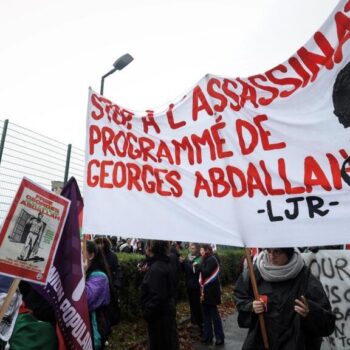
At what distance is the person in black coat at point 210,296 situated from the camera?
692cm

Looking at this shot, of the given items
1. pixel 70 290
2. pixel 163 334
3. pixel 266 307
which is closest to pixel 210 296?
pixel 163 334

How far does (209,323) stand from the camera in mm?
7035

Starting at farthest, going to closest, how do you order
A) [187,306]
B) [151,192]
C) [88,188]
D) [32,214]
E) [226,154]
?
[187,306], [88,188], [151,192], [226,154], [32,214]

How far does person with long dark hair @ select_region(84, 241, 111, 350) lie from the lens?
360 centimetres

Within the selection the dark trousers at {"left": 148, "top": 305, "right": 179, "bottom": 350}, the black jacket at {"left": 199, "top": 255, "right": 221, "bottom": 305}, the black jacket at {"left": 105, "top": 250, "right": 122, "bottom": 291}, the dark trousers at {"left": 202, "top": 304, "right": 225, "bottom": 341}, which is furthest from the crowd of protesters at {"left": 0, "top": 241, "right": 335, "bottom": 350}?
the dark trousers at {"left": 202, "top": 304, "right": 225, "bottom": 341}

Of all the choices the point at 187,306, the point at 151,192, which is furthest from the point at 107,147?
the point at 187,306

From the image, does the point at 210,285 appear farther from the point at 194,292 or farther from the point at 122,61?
the point at 122,61

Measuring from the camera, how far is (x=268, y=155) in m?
2.86

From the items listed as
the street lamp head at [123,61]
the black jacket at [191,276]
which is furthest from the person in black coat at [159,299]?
the street lamp head at [123,61]

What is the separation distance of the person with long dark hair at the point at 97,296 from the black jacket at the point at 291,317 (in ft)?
4.48

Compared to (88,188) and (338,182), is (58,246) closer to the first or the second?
(88,188)

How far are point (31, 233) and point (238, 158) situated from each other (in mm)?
1585

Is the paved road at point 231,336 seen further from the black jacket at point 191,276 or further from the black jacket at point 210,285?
the black jacket at point 191,276

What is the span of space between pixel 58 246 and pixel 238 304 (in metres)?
1.47
